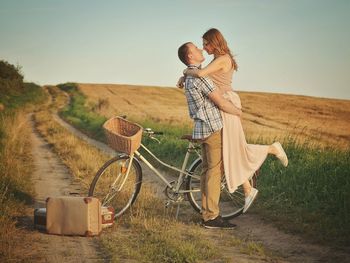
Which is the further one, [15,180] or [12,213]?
[15,180]

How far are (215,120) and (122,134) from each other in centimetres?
131

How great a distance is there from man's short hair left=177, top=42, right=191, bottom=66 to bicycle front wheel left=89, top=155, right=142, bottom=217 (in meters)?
1.52

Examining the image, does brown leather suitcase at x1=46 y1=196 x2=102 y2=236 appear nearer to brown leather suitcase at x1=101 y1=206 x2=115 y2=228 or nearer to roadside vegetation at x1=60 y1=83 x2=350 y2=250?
brown leather suitcase at x1=101 y1=206 x2=115 y2=228

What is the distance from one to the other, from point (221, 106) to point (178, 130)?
408 inches

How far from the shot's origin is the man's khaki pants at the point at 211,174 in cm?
634

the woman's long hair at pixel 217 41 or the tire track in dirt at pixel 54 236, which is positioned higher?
the woman's long hair at pixel 217 41

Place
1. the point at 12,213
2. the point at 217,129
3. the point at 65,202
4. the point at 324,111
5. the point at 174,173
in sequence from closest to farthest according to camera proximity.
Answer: the point at 65,202 → the point at 217,129 → the point at 12,213 → the point at 174,173 → the point at 324,111

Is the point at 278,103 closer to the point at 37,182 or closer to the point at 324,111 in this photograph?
the point at 324,111

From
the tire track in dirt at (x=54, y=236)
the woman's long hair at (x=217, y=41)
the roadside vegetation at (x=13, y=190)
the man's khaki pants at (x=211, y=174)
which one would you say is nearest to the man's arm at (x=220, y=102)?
the man's khaki pants at (x=211, y=174)

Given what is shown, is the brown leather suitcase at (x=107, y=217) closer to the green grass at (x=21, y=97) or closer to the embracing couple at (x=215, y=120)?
the embracing couple at (x=215, y=120)

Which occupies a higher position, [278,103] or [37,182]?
[278,103]

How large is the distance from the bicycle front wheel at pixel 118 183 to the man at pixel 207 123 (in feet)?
3.20

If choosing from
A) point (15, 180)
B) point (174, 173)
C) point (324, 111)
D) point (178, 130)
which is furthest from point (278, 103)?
point (15, 180)

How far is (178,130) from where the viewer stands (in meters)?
16.5
